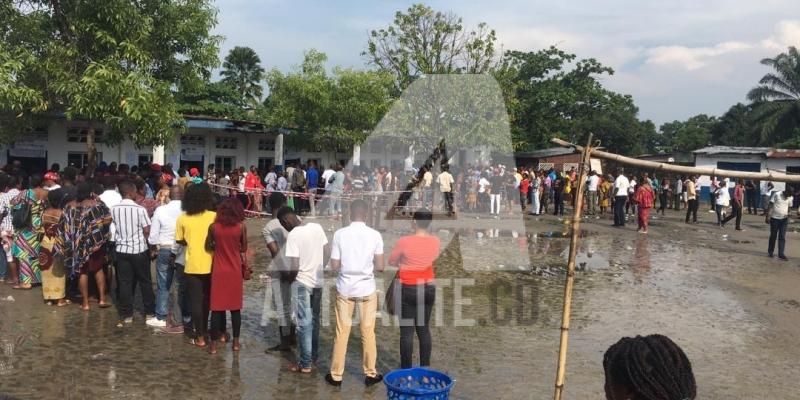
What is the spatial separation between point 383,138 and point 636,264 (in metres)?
18.2

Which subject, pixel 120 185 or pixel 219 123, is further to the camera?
pixel 219 123

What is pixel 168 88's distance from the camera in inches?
528

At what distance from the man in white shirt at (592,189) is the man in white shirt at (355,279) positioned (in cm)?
1725

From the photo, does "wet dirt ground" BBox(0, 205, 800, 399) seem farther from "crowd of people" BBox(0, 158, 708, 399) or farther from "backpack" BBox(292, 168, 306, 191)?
"backpack" BBox(292, 168, 306, 191)

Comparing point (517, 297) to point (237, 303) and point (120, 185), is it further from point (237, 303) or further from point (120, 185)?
point (120, 185)

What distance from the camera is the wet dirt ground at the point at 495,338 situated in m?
5.53

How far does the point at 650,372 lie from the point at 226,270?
470 centimetres

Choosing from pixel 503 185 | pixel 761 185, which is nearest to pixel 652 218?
pixel 503 185

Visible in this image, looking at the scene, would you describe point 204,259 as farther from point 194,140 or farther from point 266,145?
point 266,145

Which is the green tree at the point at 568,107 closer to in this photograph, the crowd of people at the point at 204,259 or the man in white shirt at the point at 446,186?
the man in white shirt at the point at 446,186

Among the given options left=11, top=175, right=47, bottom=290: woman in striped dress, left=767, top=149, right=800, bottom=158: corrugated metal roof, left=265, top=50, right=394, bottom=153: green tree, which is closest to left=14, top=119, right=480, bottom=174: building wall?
left=265, top=50, right=394, bottom=153: green tree

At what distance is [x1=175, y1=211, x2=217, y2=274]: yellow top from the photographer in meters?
6.29

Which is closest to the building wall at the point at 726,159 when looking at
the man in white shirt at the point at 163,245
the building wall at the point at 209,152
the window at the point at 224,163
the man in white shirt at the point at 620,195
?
the building wall at the point at 209,152

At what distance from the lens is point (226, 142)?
97.1 ft
